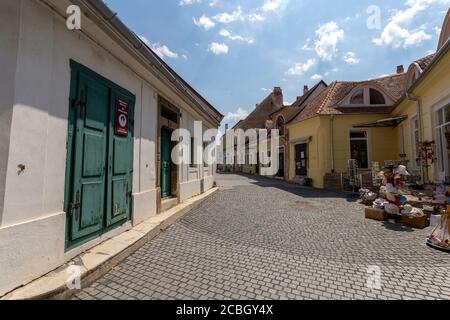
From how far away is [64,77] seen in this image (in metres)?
3.07

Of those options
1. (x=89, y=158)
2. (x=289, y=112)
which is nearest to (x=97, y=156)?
(x=89, y=158)

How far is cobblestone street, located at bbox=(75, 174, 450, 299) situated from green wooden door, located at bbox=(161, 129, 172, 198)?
3.47ft

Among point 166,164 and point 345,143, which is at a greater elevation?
point 345,143

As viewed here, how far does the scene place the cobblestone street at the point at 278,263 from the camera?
9.20 feet

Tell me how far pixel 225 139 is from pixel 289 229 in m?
37.1

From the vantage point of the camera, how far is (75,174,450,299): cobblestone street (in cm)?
280

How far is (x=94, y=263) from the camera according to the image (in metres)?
3.05

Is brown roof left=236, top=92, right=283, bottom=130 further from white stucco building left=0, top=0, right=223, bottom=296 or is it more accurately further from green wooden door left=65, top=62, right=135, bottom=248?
green wooden door left=65, top=62, right=135, bottom=248

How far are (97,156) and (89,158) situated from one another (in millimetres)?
173

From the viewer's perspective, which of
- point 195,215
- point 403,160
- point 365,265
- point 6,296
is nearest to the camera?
point 6,296

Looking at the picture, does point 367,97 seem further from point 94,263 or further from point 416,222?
point 94,263
